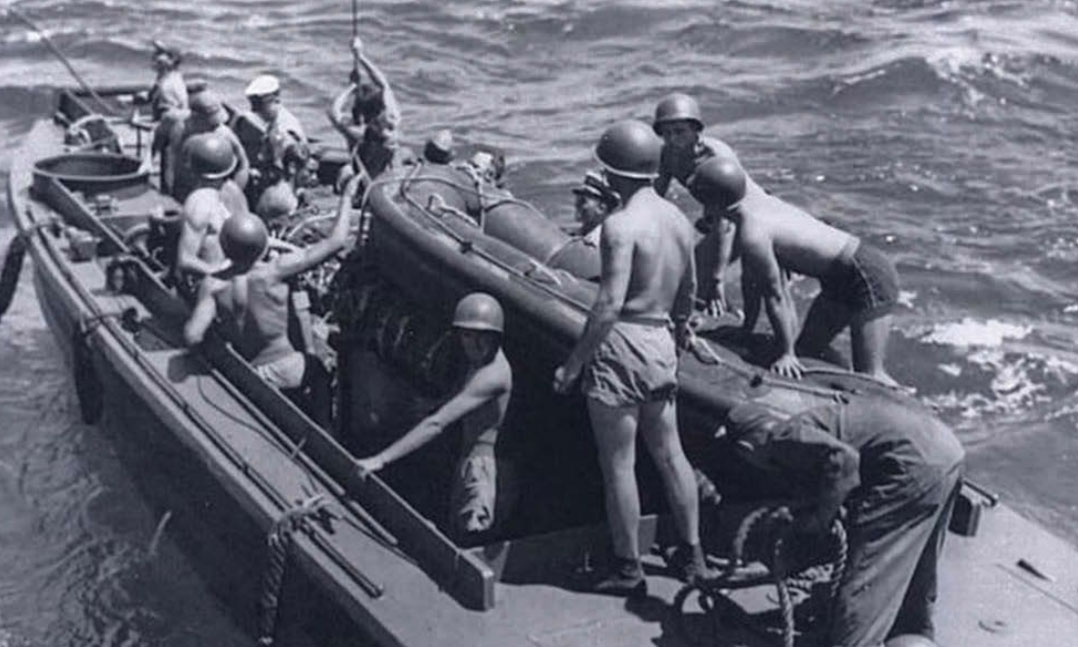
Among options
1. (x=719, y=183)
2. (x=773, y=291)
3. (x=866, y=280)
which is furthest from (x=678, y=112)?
(x=866, y=280)

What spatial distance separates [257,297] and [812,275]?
2.58 m

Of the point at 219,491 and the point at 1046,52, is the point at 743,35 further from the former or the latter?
the point at 219,491

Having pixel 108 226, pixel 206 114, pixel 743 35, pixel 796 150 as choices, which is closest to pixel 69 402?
pixel 108 226

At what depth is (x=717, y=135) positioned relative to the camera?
16.5 meters

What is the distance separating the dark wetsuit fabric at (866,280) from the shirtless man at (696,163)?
503 mm

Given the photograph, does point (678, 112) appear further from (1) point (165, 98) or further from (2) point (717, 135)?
(2) point (717, 135)

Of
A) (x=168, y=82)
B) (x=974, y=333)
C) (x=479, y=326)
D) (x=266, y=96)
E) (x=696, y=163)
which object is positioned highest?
(x=696, y=163)

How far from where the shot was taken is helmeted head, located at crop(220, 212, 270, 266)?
278 inches

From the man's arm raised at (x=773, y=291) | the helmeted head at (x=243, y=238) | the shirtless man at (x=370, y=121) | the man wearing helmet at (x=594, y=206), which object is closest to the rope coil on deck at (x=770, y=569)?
the man's arm raised at (x=773, y=291)

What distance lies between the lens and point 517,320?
6.32 meters

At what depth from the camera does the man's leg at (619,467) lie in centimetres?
572

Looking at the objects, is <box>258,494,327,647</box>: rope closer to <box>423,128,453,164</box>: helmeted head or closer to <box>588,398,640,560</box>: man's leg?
<box>588,398,640,560</box>: man's leg

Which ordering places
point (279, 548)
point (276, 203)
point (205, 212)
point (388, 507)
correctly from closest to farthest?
point (388, 507) → point (279, 548) → point (205, 212) → point (276, 203)

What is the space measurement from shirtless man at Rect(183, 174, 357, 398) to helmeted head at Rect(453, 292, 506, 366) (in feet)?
5.05
